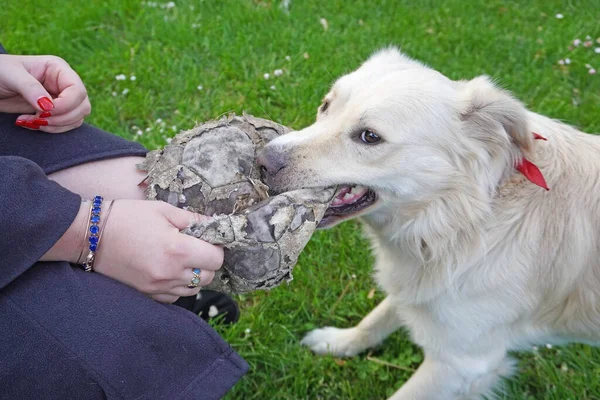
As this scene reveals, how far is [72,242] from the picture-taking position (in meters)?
1.50

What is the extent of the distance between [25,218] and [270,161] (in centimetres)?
83

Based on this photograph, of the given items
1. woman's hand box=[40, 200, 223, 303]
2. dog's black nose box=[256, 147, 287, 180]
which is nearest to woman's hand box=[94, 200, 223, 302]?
woman's hand box=[40, 200, 223, 303]

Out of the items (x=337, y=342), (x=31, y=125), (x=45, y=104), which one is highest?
(x=45, y=104)

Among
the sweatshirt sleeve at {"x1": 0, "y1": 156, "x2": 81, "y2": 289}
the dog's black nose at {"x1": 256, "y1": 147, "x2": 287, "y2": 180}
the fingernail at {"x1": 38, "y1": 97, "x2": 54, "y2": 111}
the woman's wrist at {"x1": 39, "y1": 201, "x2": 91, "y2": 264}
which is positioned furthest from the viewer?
the dog's black nose at {"x1": 256, "y1": 147, "x2": 287, "y2": 180}

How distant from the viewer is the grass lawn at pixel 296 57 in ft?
10.3

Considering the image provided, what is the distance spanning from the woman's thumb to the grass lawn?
5.13 feet

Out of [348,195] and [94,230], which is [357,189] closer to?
[348,195]

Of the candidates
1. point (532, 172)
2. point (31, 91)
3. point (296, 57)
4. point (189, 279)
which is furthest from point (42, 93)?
point (296, 57)

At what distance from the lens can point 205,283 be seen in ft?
5.26

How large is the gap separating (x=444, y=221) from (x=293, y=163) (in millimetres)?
658

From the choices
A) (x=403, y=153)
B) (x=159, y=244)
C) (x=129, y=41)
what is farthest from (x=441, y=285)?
(x=129, y=41)

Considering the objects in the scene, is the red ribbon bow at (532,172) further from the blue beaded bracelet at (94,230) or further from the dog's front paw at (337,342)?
the blue beaded bracelet at (94,230)

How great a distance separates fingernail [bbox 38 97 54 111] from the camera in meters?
1.81

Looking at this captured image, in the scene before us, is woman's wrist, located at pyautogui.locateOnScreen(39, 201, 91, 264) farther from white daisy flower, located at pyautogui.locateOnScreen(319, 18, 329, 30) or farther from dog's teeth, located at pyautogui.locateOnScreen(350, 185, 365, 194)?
white daisy flower, located at pyautogui.locateOnScreen(319, 18, 329, 30)
